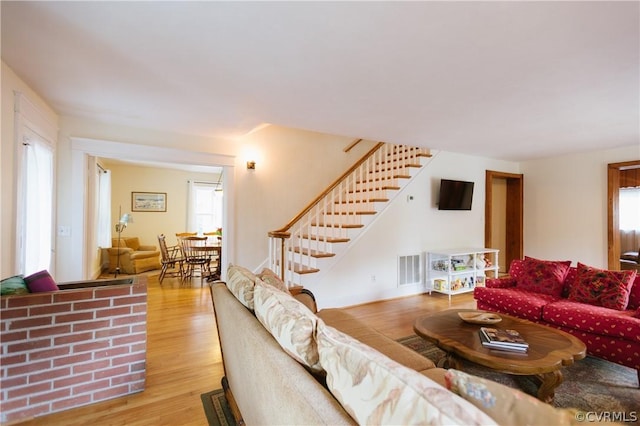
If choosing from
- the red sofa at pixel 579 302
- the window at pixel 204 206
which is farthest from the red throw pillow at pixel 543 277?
the window at pixel 204 206

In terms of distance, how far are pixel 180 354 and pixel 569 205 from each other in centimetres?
662

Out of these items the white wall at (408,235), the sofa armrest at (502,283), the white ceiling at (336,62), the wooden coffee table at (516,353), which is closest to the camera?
the white ceiling at (336,62)

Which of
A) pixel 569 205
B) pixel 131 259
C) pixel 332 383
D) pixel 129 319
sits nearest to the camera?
pixel 332 383

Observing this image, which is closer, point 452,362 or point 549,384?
point 549,384

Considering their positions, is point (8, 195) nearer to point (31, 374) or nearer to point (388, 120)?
point (31, 374)

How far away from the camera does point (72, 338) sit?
1.92 metres

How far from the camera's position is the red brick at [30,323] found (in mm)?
1767

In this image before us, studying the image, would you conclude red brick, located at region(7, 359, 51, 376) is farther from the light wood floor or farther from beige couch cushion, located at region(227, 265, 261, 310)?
beige couch cushion, located at region(227, 265, 261, 310)

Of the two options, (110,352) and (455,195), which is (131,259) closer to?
(110,352)

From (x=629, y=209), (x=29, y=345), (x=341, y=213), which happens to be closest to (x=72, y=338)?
(x=29, y=345)

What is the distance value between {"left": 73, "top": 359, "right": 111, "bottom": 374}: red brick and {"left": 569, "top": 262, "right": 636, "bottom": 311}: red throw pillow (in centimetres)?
407

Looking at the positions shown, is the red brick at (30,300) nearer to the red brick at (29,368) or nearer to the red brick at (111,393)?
the red brick at (29,368)

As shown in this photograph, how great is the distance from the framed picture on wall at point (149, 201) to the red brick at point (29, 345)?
20.5 feet

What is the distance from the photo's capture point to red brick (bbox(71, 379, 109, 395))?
6.33 ft
